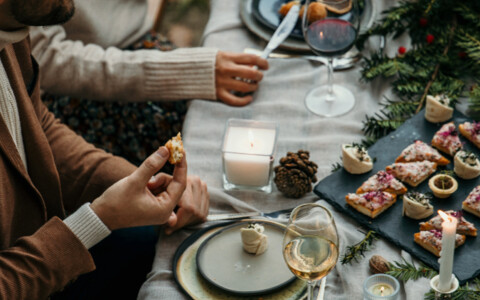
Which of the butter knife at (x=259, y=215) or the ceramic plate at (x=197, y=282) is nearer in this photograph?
the ceramic plate at (x=197, y=282)

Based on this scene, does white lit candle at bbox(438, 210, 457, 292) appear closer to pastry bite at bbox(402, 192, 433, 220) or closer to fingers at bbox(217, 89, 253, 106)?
pastry bite at bbox(402, 192, 433, 220)

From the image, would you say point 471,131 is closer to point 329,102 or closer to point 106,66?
point 329,102

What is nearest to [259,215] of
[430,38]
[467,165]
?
[467,165]

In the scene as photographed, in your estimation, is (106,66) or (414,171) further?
(106,66)

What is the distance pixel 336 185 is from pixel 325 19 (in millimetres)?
399

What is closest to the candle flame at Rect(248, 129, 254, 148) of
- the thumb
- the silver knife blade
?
the thumb

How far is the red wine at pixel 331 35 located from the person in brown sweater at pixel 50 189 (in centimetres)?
44

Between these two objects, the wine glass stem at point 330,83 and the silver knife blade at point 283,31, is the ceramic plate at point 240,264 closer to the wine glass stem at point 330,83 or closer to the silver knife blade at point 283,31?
the wine glass stem at point 330,83

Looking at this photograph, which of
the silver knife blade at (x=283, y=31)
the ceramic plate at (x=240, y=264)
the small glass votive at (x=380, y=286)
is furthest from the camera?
the silver knife blade at (x=283, y=31)

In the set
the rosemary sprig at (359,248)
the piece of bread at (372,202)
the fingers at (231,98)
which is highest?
the piece of bread at (372,202)

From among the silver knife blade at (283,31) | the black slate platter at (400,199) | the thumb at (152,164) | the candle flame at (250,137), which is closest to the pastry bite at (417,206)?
the black slate platter at (400,199)

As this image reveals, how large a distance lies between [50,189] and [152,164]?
1.18ft

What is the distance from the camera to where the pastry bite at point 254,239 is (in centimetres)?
109

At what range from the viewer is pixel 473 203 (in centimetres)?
114
